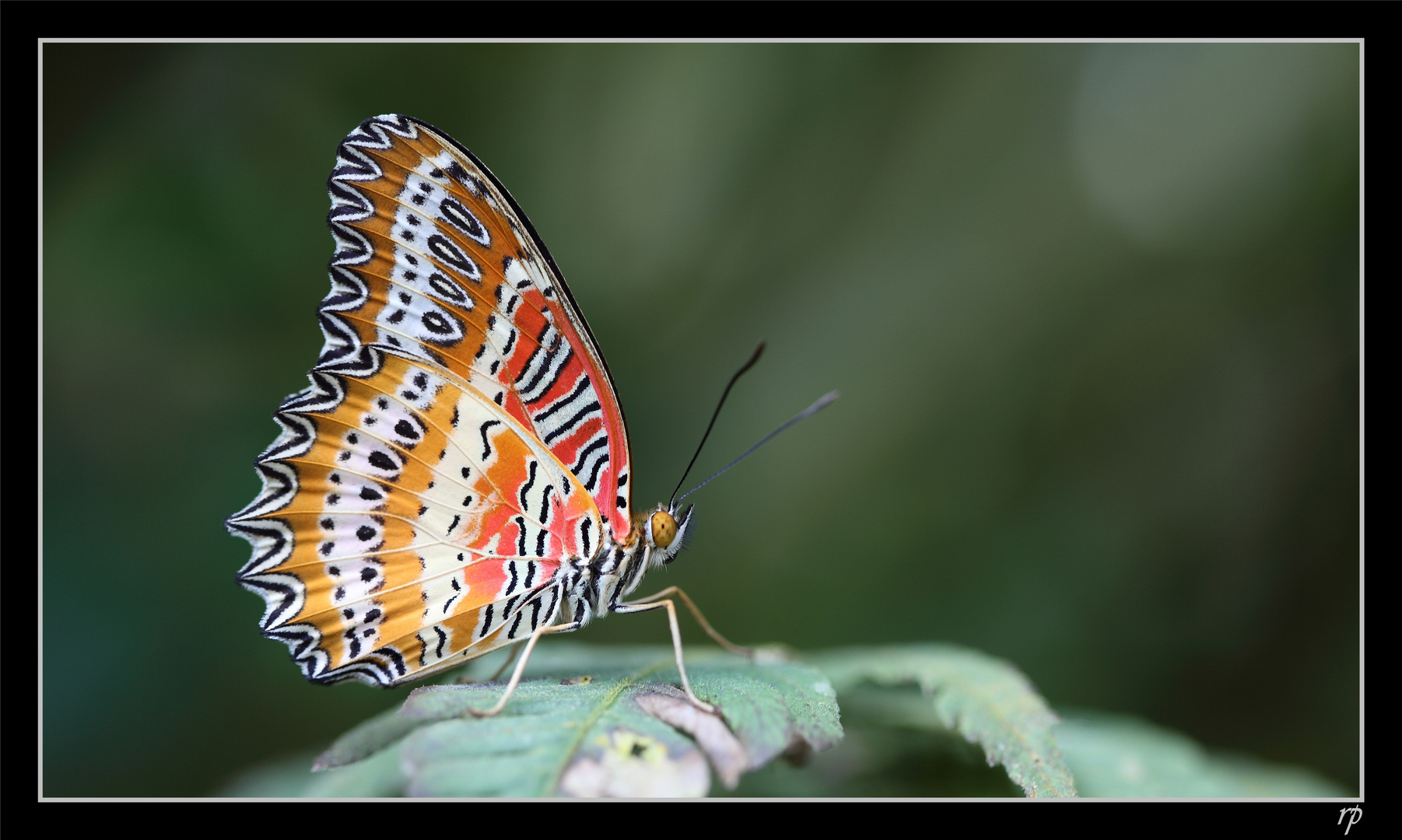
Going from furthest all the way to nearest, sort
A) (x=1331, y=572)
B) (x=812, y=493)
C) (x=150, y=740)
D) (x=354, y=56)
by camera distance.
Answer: (x=812, y=493) < (x=354, y=56) < (x=1331, y=572) < (x=150, y=740)

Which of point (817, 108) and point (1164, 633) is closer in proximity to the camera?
point (1164, 633)

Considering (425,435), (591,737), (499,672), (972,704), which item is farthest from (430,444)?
(972,704)

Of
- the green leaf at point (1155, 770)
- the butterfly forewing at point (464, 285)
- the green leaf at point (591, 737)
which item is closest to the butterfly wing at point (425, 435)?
the butterfly forewing at point (464, 285)

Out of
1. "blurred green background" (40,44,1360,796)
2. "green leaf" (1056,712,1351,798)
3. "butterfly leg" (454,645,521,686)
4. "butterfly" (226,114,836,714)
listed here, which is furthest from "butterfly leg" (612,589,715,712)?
"blurred green background" (40,44,1360,796)

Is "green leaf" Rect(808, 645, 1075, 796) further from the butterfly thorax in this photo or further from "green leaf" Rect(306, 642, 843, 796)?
the butterfly thorax

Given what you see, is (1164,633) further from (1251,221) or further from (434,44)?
(434,44)

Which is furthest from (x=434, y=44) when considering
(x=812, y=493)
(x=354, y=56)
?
(x=812, y=493)

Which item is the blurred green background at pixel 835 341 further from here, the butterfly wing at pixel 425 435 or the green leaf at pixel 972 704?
the butterfly wing at pixel 425 435
